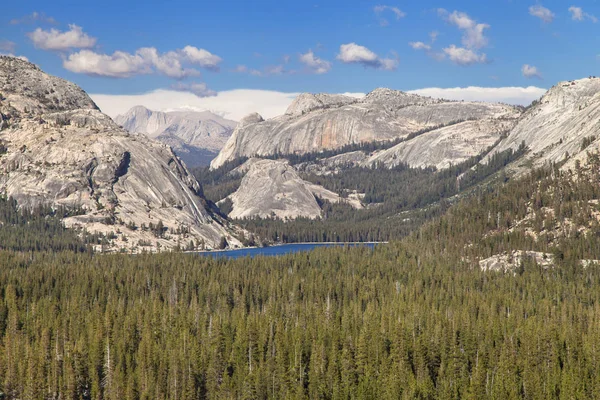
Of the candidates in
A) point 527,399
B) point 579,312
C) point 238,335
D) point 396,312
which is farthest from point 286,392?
point 579,312

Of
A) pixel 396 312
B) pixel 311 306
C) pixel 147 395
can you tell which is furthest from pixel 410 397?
pixel 311 306

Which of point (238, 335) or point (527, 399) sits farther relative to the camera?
point (238, 335)

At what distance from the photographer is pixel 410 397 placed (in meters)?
130

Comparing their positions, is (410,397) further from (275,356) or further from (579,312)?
(579,312)

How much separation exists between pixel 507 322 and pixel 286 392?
57.0 metres

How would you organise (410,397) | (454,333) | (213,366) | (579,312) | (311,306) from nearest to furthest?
1. (410,397)
2. (213,366)
3. (454,333)
4. (579,312)
5. (311,306)

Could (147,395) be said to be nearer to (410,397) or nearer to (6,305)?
(410,397)

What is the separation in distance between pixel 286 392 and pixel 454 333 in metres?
41.1

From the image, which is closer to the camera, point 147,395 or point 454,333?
point 147,395

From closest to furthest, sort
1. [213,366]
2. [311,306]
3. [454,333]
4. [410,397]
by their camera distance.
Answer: [410,397], [213,366], [454,333], [311,306]

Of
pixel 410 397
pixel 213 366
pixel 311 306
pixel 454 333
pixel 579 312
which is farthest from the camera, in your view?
pixel 311 306

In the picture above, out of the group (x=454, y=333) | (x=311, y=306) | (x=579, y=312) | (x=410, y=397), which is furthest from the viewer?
(x=311, y=306)

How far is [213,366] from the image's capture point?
482 feet

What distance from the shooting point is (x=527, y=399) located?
445 ft
